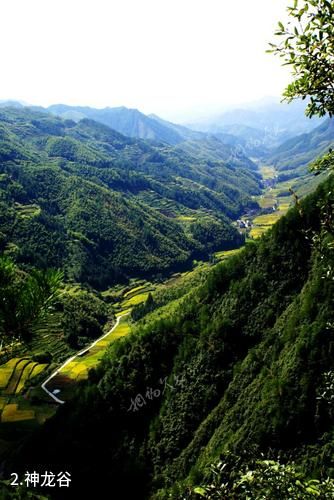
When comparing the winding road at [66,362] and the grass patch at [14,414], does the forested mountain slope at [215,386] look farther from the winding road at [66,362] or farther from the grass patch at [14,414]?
the grass patch at [14,414]

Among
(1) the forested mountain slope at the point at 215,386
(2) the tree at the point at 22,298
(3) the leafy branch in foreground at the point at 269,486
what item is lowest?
(1) the forested mountain slope at the point at 215,386

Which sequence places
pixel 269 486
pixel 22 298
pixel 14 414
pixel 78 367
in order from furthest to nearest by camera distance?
pixel 78 367 → pixel 14 414 → pixel 22 298 → pixel 269 486

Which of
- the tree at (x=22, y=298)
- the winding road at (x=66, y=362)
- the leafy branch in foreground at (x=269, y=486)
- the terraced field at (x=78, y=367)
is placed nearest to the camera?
the leafy branch in foreground at (x=269, y=486)

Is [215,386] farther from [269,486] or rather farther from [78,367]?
[269,486]

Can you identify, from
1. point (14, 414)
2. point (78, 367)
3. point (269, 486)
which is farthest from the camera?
point (78, 367)

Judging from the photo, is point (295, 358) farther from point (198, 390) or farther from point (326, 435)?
point (198, 390)

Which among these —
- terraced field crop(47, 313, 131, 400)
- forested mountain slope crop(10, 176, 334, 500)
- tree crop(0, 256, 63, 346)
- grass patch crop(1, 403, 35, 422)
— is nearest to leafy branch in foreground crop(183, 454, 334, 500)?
tree crop(0, 256, 63, 346)

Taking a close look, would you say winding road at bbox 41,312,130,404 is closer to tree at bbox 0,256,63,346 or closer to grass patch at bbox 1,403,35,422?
grass patch at bbox 1,403,35,422

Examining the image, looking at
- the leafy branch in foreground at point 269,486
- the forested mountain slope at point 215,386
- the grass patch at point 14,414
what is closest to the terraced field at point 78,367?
the grass patch at point 14,414

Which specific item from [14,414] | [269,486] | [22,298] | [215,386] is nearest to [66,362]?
[14,414]
